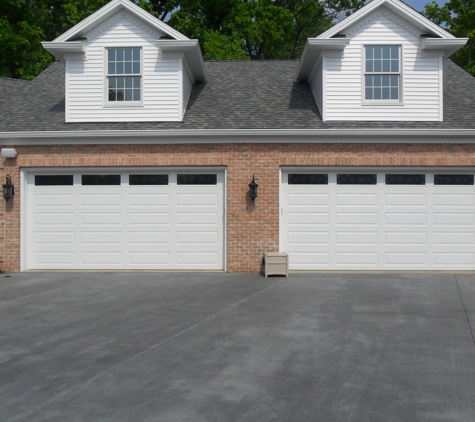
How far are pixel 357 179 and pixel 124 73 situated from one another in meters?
6.91

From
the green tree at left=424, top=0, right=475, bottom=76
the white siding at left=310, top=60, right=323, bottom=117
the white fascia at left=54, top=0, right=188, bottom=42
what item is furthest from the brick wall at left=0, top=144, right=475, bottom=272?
the green tree at left=424, top=0, right=475, bottom=76

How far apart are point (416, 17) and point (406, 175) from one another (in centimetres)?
414

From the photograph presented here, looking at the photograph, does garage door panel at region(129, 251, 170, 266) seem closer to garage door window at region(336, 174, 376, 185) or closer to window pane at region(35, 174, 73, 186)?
window pane at region(35, 174, 73, 186)

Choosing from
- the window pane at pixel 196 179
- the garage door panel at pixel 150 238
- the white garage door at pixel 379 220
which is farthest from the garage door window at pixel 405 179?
the garage door panel at pixel 150 238

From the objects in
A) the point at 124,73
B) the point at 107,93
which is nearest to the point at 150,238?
the point at 107,93

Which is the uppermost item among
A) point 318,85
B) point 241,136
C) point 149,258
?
point 318,85

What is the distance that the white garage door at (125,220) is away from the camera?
519 inches

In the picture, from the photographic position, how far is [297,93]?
50.7ft

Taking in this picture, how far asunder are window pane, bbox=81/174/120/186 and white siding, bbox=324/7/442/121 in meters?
5.89

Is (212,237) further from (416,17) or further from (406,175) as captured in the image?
(416,17)

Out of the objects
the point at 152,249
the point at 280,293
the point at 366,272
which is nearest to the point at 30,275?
the point at 152,249

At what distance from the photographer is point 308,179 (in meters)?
13.2

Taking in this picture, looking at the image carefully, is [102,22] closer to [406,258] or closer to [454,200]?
[406,258]

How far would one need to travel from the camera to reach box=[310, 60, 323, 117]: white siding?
13945 mm
